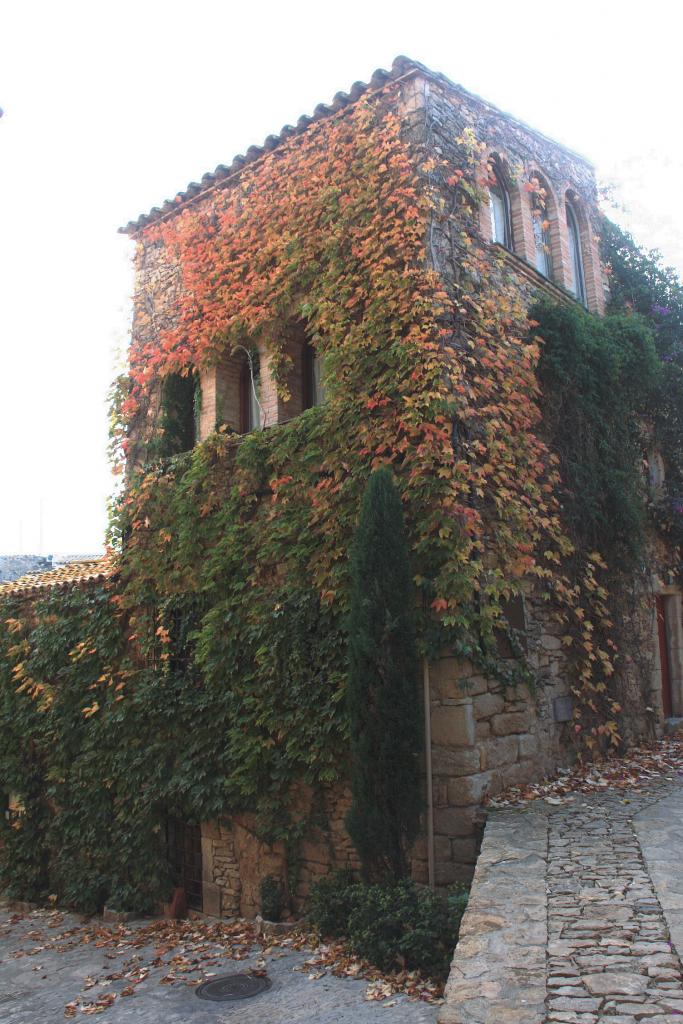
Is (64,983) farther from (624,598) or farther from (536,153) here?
(536,153)

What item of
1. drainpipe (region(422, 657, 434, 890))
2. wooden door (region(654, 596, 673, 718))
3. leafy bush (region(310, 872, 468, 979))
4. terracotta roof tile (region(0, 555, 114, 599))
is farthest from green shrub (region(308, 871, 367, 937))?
A: wooden door (region(654, 596, 673, 718))

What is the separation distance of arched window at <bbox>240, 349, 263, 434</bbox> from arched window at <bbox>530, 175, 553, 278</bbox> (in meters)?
3.69

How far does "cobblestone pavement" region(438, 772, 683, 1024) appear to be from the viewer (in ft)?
11.3

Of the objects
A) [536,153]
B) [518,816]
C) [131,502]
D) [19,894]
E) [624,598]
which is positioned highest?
[536,153]

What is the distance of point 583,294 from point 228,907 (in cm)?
879

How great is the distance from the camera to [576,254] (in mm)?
10547

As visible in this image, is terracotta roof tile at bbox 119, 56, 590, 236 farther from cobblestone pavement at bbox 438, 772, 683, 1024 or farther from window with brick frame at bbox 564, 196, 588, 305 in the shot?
cobblestone pavement at bbox 438, 772, 683, 1024

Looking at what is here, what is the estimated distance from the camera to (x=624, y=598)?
8.98 metres

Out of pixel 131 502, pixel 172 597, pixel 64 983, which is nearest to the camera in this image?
pixel 64 983

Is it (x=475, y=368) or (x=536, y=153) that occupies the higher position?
(x=536, y=153)

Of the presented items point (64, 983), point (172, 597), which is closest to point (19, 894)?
point (64, 983)

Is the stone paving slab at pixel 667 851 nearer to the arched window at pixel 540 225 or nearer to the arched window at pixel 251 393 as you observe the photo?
the arched window at pixel 251 393

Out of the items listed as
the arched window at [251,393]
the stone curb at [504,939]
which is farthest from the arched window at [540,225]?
the stone curb at [504,939]

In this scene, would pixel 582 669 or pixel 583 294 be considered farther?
pixel 583 294
